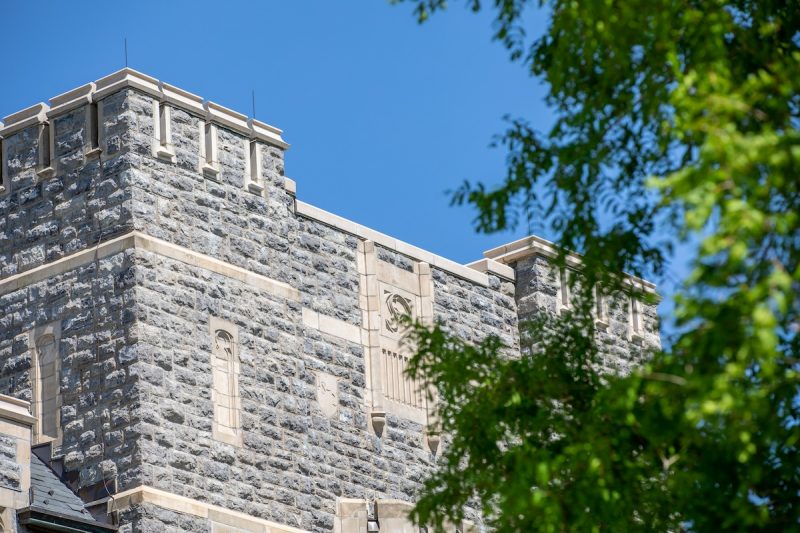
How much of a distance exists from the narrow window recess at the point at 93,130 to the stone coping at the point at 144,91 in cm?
12

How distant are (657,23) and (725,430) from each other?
3195mm

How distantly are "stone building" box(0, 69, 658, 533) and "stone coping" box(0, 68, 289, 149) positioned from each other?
0.04 m

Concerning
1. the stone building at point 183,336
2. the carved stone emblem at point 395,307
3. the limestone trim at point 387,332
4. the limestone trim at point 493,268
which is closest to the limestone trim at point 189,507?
the stone building at point 183,336

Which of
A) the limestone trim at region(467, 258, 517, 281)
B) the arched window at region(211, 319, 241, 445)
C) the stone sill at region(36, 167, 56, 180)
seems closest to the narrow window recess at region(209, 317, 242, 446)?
the arched window at region(211, 319, 241, 445)

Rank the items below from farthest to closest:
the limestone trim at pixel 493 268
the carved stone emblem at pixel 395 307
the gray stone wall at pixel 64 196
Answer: the limestone trim at pixel 493 268 < the carved stone emblem at pixel 395 307 < the gray stone wall at pixel 64 196

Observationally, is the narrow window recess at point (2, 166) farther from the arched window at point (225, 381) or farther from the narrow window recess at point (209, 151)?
the arched window at point (225, 381)

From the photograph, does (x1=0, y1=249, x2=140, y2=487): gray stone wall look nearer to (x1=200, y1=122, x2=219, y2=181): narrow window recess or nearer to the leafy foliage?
(x1=200, y1=122, x2=219, y2=181): narrow window recess

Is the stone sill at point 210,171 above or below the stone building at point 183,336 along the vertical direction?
above

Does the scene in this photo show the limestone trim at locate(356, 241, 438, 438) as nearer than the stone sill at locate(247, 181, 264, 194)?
No

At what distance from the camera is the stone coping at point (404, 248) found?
2700cm

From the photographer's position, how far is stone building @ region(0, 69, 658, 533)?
23391 mm

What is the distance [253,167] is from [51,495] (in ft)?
19.7

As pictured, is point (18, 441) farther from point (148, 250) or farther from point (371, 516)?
point (371, 516)

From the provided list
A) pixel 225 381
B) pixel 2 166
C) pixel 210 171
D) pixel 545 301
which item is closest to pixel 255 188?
pixel 210 171
